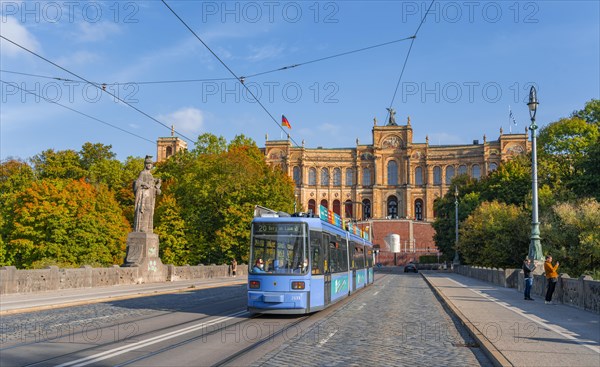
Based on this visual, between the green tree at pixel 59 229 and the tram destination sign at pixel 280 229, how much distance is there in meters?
39.2

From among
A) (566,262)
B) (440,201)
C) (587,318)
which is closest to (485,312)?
(587,318)

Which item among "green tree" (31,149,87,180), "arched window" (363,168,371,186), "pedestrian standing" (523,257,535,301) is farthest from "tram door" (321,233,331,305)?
"arched window" (363,168,371,186)

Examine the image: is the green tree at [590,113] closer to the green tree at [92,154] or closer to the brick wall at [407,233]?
the brick wall at [407,233]

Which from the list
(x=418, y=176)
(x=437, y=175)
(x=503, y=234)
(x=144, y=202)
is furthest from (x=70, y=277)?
(x=437, y=175)

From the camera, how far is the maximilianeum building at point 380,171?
379 ft

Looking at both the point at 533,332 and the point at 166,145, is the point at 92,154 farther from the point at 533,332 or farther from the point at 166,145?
the point at 533,332

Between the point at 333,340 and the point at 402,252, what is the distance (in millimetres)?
98256

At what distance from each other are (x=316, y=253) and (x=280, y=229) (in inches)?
51.0

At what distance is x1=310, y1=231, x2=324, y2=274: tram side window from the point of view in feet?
52.2

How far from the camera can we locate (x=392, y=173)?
387 ft

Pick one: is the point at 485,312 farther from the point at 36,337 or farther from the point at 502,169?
the point at 502,169

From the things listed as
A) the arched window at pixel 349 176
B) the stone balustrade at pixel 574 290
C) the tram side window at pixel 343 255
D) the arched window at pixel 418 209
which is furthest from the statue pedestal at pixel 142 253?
the arched window at pixel 418 209

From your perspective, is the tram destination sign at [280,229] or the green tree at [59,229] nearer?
the tram destination sign at [280,229]

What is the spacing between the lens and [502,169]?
64.6m
